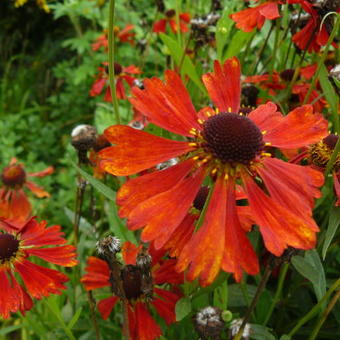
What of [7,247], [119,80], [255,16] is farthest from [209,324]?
[119,80]

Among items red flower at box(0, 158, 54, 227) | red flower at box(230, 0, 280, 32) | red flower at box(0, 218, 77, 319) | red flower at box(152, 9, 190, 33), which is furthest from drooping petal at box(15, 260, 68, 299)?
red flower at box(152, 9, 190, 33)

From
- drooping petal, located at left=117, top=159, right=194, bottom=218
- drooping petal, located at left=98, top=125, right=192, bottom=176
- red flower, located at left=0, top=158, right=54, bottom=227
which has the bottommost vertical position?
red flower, located at left=0, top=158, right=54, bottom=227

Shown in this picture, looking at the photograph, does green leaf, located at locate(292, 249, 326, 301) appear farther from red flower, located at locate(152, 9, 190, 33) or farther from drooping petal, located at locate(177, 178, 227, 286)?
red flower, located at locate(152, 9, 190, 33)

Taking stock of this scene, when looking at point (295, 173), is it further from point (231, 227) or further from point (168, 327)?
point (168, 327)

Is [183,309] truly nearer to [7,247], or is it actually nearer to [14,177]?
[7,247]

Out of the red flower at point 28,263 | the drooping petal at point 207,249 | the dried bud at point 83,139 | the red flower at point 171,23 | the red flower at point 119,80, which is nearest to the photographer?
the drooping petal at point 207,249

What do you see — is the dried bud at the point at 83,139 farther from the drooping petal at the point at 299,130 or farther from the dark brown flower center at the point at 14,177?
the dark brown flower center at the point at 14,177

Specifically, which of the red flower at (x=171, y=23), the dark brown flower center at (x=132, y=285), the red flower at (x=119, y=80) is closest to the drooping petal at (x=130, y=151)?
the dark brown flower center at (x=132, y=285)
